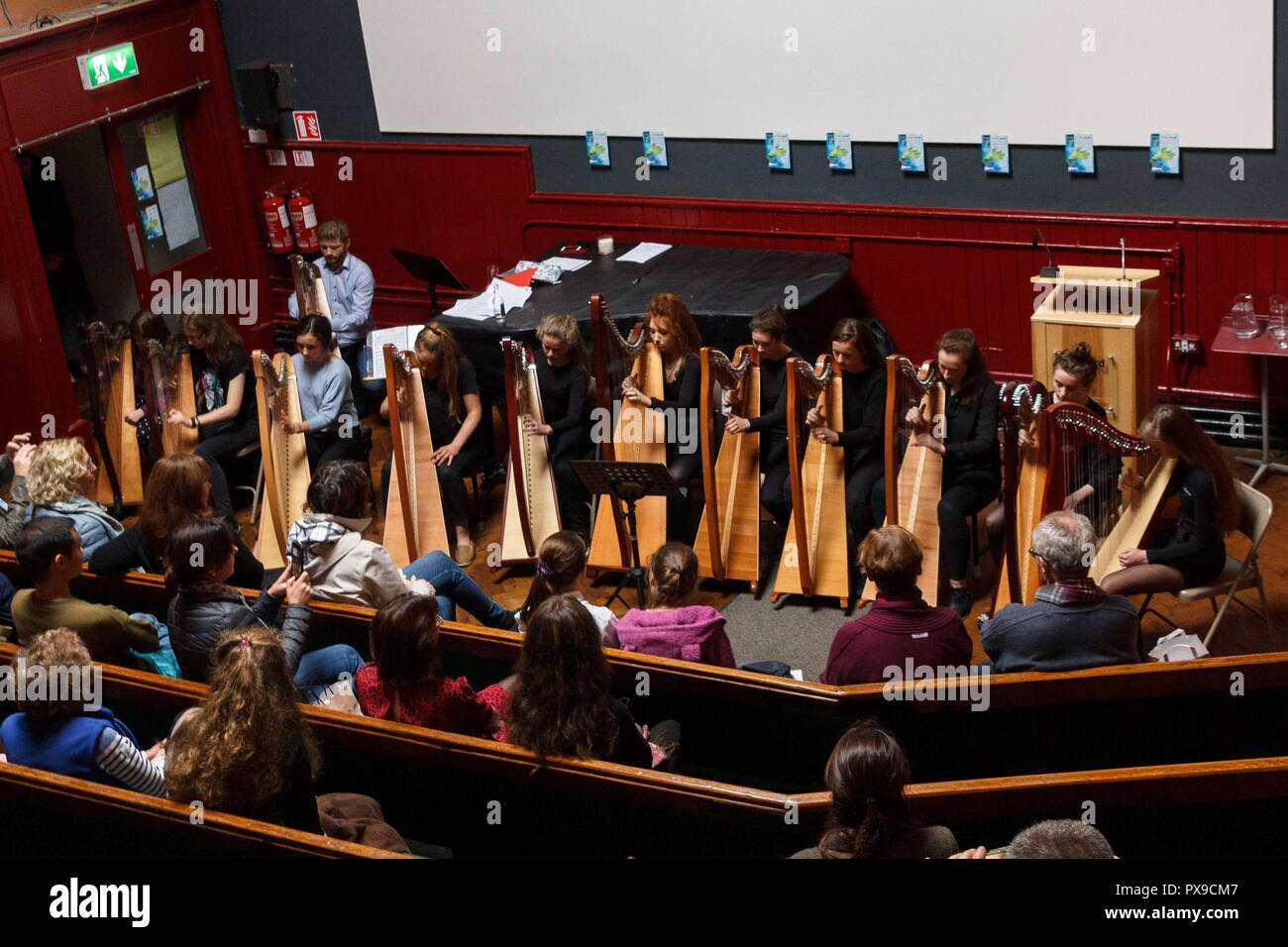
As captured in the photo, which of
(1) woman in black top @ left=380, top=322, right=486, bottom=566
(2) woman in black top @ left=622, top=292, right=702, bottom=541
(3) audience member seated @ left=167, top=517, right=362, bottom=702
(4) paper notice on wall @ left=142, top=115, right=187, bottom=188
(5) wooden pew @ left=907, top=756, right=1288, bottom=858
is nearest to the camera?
(5) wooden pew @ left=907, top=756, right=1288, bottom=858

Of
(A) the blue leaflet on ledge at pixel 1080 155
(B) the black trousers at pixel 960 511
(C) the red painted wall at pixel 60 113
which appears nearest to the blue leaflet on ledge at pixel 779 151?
(A) the blue leaflet on ledge at pixel 1080 155

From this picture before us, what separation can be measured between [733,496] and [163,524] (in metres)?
2.45

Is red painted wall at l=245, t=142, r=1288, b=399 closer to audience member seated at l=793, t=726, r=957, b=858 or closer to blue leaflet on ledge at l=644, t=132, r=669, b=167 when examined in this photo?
blue leaflet on ledge at l=644, t=132, r=669, b=167

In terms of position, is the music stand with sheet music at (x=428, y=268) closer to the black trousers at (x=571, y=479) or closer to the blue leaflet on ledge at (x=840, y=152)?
the black trousers at (x=571, y=479)

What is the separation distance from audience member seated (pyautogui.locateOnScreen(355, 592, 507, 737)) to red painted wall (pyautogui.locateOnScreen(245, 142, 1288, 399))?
4.46 meters

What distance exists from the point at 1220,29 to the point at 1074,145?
0.85m

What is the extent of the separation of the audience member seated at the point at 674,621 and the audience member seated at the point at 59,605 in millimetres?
1608

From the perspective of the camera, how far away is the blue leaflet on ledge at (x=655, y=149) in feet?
27.2

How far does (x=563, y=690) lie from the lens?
3715mm

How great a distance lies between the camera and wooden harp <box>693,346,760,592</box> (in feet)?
20.4

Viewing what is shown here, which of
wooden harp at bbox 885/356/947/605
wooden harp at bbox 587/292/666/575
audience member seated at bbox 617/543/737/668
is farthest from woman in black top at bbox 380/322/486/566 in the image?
audience member seated at bbox 617/543/737/668

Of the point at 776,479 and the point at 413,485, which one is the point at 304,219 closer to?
the point at 413,485

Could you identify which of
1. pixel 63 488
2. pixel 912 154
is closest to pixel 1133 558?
pixel 912 154
